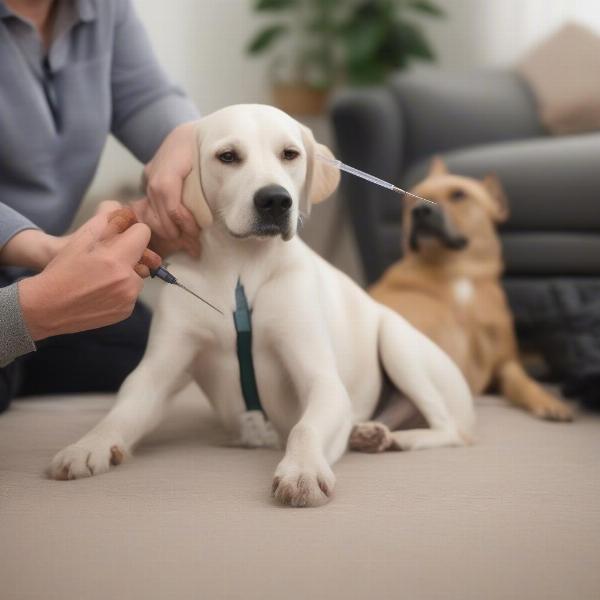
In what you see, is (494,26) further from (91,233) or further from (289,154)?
(91,233)

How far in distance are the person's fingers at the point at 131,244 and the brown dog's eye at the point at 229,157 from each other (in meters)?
0.17

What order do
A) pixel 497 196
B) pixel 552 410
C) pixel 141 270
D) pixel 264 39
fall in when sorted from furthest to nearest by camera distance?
1. pixel 264 39
2. pixel 497 196
3. pixel 552 410
4. pixel 141 270

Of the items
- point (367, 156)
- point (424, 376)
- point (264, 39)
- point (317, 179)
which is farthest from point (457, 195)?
point (264, 39)

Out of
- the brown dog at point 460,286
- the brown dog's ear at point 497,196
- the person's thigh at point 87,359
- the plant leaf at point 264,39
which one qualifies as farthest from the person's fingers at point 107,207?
the plant leaf at point 264,39

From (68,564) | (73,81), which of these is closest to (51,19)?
(73,81)

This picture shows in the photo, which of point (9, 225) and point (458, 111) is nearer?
point (9, 225)

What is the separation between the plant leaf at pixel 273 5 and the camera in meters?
3.93

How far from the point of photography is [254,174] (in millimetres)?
1121

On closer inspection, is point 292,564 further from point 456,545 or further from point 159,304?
point 159,304

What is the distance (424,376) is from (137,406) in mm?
477

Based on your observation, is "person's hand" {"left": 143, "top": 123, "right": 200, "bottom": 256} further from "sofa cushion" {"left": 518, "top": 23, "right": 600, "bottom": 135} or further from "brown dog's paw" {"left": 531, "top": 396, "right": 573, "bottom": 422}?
"sofa cushion" {"left": 518, "top": 23, "right": 600, "bottom": 135}

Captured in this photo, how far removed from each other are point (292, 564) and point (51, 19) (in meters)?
1.06

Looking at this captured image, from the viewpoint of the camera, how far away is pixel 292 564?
0.84 metres

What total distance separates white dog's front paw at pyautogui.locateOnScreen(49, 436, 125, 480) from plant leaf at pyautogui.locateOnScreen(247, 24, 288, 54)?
3.05 meters
